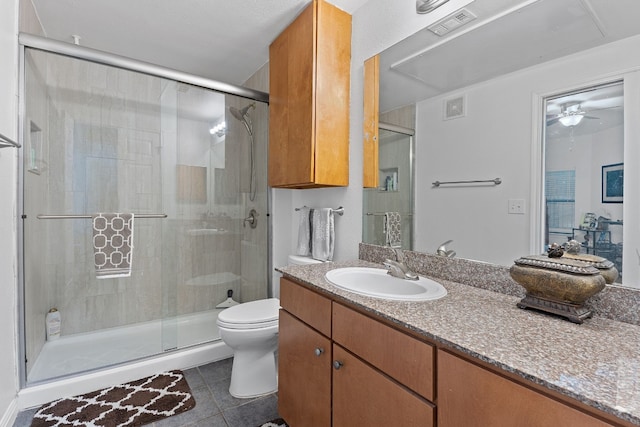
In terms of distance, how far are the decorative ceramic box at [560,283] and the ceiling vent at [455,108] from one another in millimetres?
713

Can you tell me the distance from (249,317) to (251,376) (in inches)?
14.1

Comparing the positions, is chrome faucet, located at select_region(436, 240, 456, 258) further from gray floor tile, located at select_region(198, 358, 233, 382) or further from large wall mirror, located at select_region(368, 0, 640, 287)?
gray floor tile, located at select_region(198, 358, 233, 382)

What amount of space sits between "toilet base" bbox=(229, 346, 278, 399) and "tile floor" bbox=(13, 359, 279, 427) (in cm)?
4

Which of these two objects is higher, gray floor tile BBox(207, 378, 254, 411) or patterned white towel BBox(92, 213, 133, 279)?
patterned white towel BBox(92, 213, 133, 279)

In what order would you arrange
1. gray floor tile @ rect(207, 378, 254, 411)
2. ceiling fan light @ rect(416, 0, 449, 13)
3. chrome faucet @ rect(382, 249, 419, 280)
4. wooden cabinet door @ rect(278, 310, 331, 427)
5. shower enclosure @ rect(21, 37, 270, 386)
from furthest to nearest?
shower enclosure @ rect(21, 37, 270, 386) → gray floor tile @ rect(207, 378, 254, 411) → ceiling fan light @ rect(416, 0, 449, 13) → chrome faucet @ rect(382, 249, 419, 280) → wooden cabinet door @ rect(278, 310, 331, 427)

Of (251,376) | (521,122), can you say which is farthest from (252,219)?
(521,122)

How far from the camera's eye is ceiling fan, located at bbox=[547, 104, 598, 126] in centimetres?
98

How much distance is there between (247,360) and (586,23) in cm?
219

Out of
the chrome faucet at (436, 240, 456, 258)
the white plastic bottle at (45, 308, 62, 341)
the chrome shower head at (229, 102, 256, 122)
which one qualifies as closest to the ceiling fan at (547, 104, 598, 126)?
the chrome faucet at (436, 240, 456, 258)

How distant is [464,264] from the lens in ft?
4.27

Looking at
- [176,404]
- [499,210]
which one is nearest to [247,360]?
[176,404]

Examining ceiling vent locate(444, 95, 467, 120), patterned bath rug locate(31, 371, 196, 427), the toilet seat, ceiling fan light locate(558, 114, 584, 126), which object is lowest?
patterned bath rug locate(31, 371, 196, 427)

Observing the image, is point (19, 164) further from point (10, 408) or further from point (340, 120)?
point (340, 120)

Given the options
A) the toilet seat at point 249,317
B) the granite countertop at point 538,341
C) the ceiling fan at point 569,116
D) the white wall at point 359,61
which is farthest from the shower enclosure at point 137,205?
the ceiling fan at point 569,116
